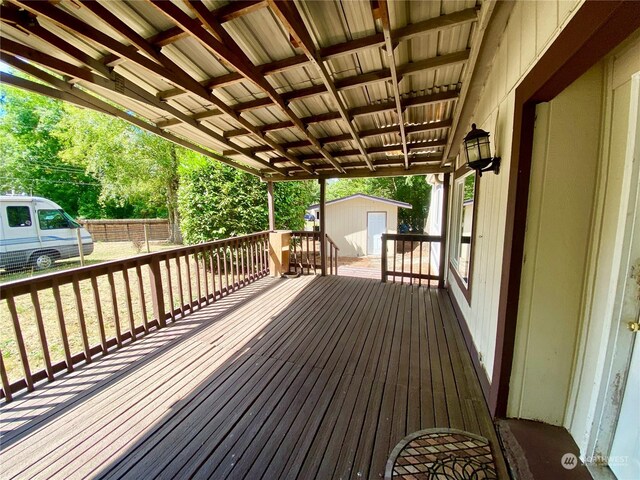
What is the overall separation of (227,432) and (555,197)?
2477 mm

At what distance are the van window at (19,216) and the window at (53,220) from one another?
27 cm

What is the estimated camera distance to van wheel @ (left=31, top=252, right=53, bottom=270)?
746 cm

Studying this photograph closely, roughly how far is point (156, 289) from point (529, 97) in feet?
12.4

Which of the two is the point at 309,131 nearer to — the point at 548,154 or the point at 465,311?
the point at 548,154

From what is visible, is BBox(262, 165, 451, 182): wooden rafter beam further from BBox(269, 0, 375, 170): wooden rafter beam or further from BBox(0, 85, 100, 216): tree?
BBox(0, 85, 100, 216): tree

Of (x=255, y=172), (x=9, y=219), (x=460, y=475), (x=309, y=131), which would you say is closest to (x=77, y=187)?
(x=9, y=219)

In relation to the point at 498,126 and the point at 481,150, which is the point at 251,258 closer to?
the point at 481,150

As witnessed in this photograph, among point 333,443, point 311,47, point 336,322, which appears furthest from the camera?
point 336,322

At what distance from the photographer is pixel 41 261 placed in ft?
24.9

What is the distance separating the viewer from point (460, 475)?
1.38 meters

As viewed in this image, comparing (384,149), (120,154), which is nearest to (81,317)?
(384,149)

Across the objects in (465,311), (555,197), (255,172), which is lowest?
(465,311)

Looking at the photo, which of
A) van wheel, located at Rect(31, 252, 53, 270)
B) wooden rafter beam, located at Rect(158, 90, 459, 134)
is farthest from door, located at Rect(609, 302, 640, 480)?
van wheel, located at Rect(31, 252, 53, 270)

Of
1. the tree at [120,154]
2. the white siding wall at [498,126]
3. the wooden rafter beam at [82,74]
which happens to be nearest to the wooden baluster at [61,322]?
the wooden rafter beam at [82,74]
